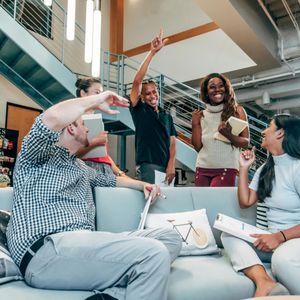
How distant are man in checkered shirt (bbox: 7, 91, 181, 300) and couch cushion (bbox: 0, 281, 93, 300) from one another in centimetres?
2

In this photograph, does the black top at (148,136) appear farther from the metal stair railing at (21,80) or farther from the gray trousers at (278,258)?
the metal stair railing at (21,80)

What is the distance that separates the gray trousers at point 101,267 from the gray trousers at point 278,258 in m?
0.53

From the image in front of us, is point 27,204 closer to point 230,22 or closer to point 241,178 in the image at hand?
point 241,178

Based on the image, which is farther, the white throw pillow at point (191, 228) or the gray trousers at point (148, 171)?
the gray trousers at point (148, 171)

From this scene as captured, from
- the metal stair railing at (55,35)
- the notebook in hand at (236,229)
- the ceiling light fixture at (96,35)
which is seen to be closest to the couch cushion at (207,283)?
the notebook in hand at (236,229)

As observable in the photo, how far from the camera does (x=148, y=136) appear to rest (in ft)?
7.92

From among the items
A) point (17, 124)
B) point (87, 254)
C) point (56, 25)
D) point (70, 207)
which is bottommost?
point (87, 254)

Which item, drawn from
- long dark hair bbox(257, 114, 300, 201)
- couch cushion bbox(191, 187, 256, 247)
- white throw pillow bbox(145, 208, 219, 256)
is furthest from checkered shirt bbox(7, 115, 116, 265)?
long dark hair bbox(257, 114, 300, 201)

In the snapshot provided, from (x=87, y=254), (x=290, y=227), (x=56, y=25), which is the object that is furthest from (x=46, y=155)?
(x=56, y=25)

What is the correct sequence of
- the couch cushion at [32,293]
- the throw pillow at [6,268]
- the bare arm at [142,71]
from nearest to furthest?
the couch cushion at [32,293]
the throw pillow at [6,268]
the bare arm at [142,71]

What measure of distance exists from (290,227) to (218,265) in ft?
1.51

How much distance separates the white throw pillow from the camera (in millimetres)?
1835

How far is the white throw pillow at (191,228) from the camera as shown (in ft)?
6.02

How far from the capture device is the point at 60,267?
1.19 meters
